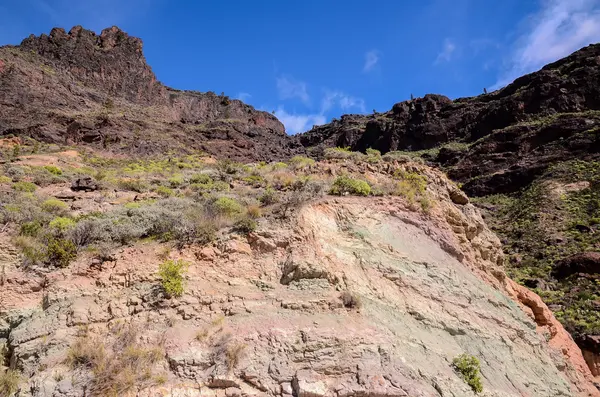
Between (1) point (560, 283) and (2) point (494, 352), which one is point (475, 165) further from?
(2) point (494, 352)

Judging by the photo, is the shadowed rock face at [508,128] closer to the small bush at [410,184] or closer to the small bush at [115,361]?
the small bush at [410,184]

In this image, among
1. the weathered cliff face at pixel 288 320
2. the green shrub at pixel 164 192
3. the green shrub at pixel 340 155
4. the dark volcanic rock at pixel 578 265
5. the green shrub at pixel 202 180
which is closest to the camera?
the weathered cliff face at pixel 288 320

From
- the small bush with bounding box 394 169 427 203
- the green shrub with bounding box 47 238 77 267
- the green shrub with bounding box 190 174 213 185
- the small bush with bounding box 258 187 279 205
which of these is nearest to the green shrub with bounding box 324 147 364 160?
the small bush with bounding box 394 169 427 203

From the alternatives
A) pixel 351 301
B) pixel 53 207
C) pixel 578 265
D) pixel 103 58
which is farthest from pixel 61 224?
pixel 103 58

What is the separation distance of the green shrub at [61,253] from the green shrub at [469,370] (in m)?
6.70

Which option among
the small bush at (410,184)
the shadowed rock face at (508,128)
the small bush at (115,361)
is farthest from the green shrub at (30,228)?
the shadowed rock face at (508,128)

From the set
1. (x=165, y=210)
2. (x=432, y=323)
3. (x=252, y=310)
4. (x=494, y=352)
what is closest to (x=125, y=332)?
(x=252, y=310)

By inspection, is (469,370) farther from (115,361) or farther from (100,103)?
(100,103)

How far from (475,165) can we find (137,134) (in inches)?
1683

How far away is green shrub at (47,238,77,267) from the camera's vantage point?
695cm

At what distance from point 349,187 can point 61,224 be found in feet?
21.4

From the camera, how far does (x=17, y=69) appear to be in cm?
4638

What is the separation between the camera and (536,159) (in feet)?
149

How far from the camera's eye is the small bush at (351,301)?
6.45 metres
